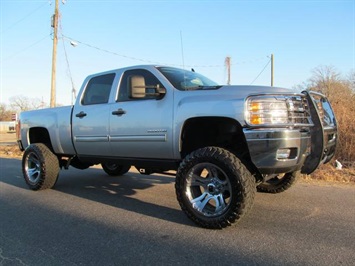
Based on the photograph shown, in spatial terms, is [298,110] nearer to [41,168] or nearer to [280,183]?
[280,183]

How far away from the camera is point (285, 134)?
409cm

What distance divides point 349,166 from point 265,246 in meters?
7.14

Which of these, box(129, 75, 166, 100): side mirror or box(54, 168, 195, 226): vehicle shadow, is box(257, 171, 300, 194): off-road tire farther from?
box(129, 75, 166, 100): side mirror

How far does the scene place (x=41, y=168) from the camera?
6.80 metres

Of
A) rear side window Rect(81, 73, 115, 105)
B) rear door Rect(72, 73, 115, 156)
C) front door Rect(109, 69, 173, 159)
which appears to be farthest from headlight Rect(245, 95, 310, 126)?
rear side window Rect(81, 73, 115, 105)

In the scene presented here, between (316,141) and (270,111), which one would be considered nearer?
(270,111)

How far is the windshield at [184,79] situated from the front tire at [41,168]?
296 centimetres

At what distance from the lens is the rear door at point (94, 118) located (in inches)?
231

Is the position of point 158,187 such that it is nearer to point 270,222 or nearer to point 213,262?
point 270,222

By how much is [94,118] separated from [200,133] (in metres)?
1.96

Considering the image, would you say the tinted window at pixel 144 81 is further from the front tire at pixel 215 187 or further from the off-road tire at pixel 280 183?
the off-road tire at pixel 280 183

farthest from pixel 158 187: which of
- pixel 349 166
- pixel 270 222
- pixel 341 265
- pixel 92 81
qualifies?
pixel 349 166

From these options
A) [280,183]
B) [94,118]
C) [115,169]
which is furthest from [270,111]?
[115,169]

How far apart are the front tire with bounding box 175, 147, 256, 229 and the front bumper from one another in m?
0.24
